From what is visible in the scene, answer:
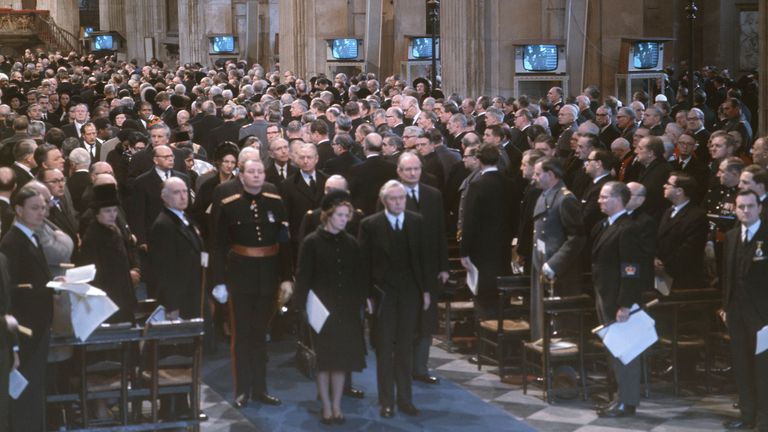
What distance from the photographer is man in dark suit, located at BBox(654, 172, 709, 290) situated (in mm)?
11062

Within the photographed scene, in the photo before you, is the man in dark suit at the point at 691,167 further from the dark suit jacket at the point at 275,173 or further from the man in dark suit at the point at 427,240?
the dark suit jacket at the point at 275,173

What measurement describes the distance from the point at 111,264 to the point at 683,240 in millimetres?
4827

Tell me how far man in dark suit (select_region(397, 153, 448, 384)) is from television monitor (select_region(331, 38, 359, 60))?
1966 centimetres

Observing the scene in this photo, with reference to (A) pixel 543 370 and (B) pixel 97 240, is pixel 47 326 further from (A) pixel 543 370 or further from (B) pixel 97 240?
(A) pixel 543 370

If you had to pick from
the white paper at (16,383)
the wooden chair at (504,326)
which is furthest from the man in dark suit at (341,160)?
the white paper at (16,383)

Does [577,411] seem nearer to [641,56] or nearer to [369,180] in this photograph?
[369,180]

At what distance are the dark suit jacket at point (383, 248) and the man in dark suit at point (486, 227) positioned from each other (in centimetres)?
157

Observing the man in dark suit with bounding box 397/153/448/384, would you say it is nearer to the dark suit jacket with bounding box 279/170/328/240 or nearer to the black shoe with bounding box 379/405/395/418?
the black shoe with bounding box 379/405/395/418

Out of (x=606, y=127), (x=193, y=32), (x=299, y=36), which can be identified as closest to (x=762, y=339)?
(x=606, y=127)

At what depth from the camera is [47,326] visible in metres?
9.11

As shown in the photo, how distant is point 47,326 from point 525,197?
4732mm

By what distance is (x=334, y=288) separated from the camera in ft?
33.0

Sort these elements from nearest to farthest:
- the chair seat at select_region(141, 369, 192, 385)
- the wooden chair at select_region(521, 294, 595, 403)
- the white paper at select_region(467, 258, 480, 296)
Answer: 1. the chair seat at select_region(141, 369, 192, 385)
2. the wooden chair at select_region(521, 294, 595, 403)
3. the white paper at select_region(467, 258, 480, 296)

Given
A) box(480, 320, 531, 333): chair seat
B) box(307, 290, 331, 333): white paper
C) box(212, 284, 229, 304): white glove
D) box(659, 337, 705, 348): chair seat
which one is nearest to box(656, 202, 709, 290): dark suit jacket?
box(659, 337, 705, 348): chair seat
